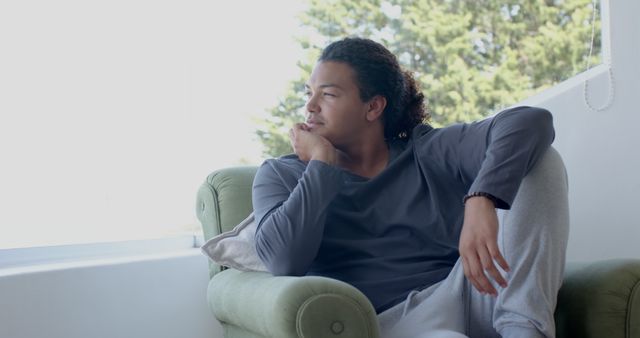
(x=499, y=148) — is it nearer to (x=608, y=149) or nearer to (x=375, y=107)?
(x=375, y=107)

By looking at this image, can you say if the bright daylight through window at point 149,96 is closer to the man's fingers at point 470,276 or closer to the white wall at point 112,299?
the white wall at point 112,299

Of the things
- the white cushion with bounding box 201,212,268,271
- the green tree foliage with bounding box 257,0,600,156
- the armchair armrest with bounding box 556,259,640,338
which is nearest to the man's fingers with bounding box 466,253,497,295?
the armchair armrest with bounding box 556,259,640,338

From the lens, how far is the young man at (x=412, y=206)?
1485 mm

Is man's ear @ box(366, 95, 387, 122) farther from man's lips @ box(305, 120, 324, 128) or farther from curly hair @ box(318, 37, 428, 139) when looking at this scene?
man's lips @ box(305, 120, 324, 128)

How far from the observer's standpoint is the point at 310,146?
1.85 m

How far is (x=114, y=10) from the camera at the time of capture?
13.1 feet

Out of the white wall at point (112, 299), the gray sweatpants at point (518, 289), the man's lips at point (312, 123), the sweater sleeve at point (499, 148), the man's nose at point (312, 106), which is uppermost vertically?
the man's nose at point (312, 106)

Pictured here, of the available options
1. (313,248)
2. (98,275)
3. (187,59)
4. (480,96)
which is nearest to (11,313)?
(98,275)

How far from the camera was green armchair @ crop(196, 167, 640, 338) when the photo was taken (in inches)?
53.7

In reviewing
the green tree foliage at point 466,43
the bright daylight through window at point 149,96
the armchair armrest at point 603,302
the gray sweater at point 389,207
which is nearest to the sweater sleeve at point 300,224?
the gray sweater at point 389,207

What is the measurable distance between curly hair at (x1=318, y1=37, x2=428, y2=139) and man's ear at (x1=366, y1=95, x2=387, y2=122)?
0.04 ft

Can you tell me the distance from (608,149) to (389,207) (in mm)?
884

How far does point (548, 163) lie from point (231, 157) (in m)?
4.70

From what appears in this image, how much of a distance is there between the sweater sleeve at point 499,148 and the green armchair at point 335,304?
0.27 meters
